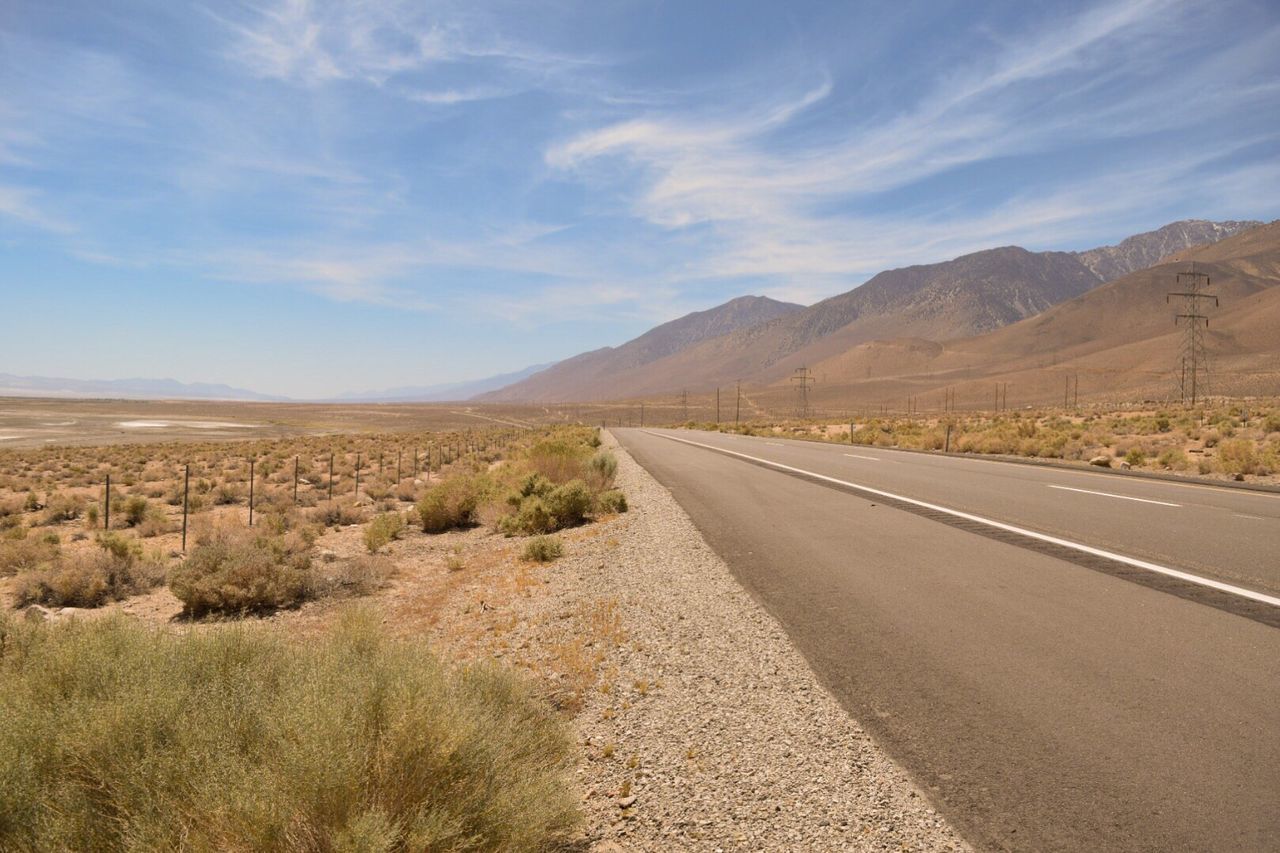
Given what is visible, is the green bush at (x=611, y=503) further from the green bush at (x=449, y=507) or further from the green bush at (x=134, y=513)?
the green bush at (x=134, y=513)

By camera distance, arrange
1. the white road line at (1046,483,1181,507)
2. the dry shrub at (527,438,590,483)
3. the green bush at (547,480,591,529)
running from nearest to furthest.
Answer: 1. the white road line at (1046,483,1181,507)
2. the green bush at (547,480,591,529)
3. the dry shrub at (527,438,590,483)

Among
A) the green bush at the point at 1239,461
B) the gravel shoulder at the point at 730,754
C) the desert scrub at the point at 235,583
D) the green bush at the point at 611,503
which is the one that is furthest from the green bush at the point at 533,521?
the green bush at the point at 1239,461

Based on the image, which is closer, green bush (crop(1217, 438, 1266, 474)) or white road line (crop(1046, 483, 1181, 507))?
white road line (crop(1046, 483, 1181, 507))

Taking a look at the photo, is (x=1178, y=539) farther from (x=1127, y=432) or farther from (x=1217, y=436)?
(x=1127, y=432)

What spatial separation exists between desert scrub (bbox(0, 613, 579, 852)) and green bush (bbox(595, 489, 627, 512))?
1053 centimetres

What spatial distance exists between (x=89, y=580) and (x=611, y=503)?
8781mm

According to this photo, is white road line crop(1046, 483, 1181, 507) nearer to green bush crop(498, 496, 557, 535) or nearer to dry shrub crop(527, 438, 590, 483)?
green bush crop(498, 496, 557, 535)

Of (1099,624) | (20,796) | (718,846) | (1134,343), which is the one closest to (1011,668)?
(1099,624)

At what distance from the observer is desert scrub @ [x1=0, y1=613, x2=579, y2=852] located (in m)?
2.64

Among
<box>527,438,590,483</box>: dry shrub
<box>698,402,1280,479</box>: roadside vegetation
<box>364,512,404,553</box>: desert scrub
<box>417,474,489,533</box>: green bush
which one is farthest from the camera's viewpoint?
<box>527,438,590,483</box>: dry shrub

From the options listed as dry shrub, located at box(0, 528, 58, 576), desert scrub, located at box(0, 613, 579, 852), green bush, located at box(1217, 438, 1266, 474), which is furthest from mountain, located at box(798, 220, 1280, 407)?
dry shrub, located at box(0, 528, 58, 576)

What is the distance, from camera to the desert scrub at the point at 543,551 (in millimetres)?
11047

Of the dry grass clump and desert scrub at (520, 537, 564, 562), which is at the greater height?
desert scrub at (520, 537, 564, 562)

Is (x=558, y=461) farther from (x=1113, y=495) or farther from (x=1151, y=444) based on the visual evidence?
(x=1151, y=444)
